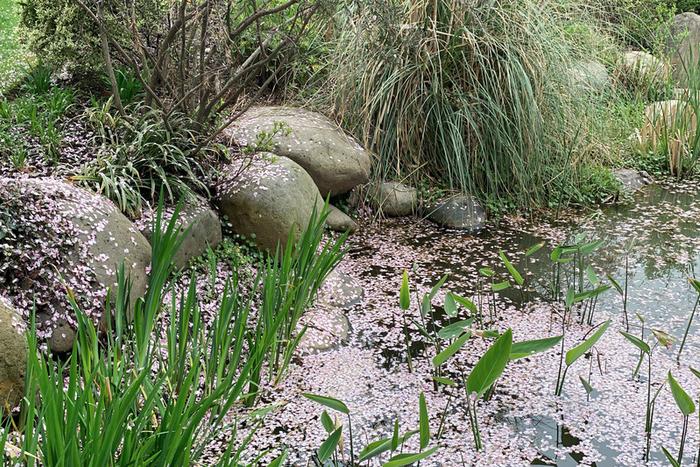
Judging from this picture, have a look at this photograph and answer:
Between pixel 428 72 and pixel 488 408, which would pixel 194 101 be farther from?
pixel 488 408

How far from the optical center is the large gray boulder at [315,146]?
4413 millimetres

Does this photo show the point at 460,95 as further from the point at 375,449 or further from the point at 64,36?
the point at 375,449

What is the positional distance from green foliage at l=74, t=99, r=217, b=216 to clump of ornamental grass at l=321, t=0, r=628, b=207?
1.19m

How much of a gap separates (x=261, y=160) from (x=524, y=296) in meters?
1.54

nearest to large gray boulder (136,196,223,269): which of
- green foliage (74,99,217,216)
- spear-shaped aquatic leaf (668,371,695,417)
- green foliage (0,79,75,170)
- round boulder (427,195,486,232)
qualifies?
green foliage (74,99,217,216)

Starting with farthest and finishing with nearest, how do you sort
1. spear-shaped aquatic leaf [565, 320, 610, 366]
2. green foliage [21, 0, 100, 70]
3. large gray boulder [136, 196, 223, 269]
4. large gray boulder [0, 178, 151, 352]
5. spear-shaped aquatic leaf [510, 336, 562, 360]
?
green foliage [21, 0, 100, 70] < large gray boulder [136, 196, 223, 269] < large gray boulder [0, 178, 151, 352] < spear-shaped aquatic leaf [565, 320, 610, 366] < spear-shaped aquatic leaf [510, 336, 562, 360]

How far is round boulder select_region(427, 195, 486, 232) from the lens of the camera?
15.2ft

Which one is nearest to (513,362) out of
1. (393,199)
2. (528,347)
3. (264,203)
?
(528,347)

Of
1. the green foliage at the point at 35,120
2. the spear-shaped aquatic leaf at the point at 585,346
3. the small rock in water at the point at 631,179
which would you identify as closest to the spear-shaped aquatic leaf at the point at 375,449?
the spear-shaped aquatic leaf at the point at 585,346

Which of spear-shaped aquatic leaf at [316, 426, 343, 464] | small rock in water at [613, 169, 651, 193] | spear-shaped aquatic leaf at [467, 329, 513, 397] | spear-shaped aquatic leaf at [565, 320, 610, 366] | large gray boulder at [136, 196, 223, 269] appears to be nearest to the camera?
spear-shaped aquatic leaf at [316, 426, 343, 464]

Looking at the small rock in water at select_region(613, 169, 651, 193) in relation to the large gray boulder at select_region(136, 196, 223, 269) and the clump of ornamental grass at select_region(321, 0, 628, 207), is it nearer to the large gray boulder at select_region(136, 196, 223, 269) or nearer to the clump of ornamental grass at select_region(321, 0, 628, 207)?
the clump of ornamental grass at select_region(321, 0, 628, 207)

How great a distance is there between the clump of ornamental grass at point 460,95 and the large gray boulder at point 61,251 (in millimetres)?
2060

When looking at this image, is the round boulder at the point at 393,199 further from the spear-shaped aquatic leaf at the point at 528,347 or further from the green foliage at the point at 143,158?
the spear-shaped aquatic leaf at the point at 528,347

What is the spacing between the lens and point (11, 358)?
226cm
